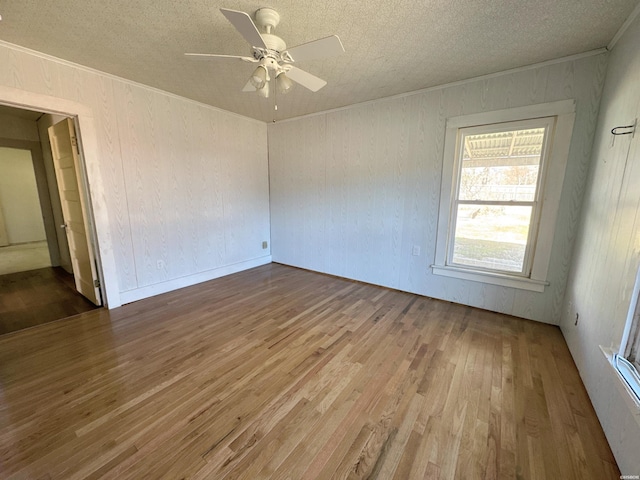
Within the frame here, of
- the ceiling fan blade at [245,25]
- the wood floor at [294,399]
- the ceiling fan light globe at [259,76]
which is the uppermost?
the ceiling fan blade at [245,25]

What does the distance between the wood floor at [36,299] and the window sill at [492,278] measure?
14.3ft

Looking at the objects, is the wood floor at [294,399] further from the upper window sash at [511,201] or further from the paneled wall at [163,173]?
the paneled wall at [163,173]

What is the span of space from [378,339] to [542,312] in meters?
1.84

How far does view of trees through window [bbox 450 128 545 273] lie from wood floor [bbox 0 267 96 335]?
4638 millimetres

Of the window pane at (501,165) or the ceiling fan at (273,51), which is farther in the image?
the window pane at (501,165)

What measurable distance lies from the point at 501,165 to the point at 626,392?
7.31ft

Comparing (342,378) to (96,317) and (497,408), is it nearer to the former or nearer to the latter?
(497,408)

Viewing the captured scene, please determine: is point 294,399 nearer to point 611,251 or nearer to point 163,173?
point 611,251

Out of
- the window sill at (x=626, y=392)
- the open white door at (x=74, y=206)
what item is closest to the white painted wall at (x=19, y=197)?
the open white door at (x=74, y=206)

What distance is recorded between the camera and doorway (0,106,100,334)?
2994mm

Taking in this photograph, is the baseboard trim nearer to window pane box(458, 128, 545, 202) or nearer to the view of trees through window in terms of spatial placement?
the view of trees through window

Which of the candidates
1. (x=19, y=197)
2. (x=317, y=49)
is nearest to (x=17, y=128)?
(x=19, y=197)

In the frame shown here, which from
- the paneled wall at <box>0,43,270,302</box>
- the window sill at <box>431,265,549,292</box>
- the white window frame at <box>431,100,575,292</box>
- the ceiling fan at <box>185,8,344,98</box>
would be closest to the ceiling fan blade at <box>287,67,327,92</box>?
the ceiling fan at <box>185,8,344,98</box>

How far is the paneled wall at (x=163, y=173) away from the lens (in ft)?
8.62
